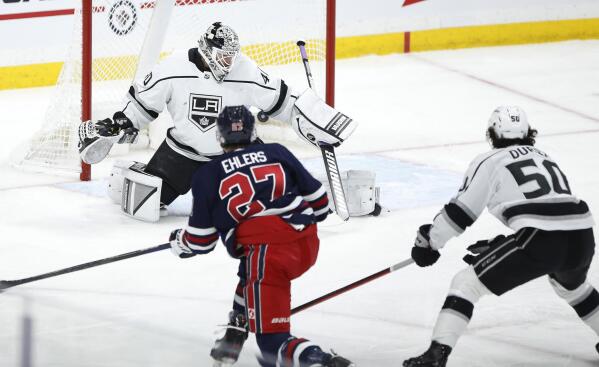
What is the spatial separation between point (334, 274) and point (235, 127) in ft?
4.53

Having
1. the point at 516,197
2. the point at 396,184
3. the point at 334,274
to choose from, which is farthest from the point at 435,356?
the point at 396,184

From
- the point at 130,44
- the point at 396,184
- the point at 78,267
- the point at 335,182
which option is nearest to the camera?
the point at 78,267

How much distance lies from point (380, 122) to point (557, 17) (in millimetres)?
3375

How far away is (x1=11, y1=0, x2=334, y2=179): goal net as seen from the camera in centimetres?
672

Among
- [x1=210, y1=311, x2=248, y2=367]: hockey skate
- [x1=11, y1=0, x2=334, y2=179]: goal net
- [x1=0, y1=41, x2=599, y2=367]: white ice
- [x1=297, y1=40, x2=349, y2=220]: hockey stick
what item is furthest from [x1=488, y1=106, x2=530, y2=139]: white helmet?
[x1=11, y1=0, x2=334, y2=179]: goal net

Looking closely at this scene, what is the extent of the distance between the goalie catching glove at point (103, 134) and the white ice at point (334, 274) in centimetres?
34

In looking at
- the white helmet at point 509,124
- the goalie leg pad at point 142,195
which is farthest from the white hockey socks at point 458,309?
the goalie leg pad at point 142,195

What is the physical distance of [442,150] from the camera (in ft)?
24.3

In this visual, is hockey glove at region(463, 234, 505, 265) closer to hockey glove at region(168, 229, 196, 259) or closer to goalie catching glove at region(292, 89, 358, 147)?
hockey glove at region(168, 229, 196, 259)

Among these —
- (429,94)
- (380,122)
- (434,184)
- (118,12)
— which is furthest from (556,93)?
(118,12)

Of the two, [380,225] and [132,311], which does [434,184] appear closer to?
[380,225]

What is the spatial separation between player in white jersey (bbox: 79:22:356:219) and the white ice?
1.24ft

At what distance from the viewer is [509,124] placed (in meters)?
4.02

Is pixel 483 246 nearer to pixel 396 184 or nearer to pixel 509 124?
pixel 509 124
